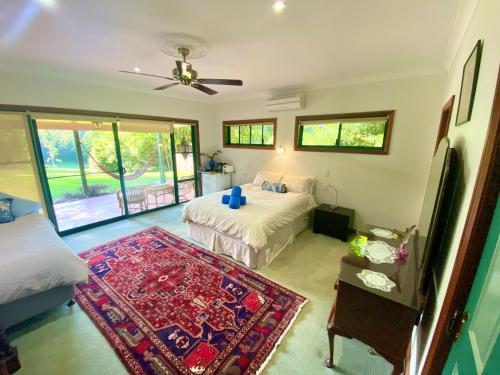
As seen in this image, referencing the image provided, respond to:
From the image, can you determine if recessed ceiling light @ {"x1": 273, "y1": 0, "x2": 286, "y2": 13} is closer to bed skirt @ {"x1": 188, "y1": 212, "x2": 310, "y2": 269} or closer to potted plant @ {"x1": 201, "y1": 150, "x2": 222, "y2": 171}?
bed skirt @ {"x1": 188, "y1": 212, "x2": 310, "y2": 269}

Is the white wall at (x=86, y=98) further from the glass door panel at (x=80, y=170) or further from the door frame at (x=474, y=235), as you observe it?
the door frame at (x=474, y=235)

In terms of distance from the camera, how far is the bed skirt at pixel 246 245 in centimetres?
259

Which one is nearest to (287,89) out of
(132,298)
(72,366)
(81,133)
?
(81,133)

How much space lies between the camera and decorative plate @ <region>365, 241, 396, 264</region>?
58.6 inches

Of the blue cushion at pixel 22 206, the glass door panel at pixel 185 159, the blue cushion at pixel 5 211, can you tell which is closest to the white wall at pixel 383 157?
the glass door panel at pixel 185 159

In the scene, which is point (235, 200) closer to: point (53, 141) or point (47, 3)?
point (47, 3)

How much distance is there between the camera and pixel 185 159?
508cm

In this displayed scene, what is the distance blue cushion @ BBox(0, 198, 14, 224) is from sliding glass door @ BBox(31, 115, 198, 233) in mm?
586

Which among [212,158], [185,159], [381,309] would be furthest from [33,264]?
[212,158]

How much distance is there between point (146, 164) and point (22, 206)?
2039 millimetres

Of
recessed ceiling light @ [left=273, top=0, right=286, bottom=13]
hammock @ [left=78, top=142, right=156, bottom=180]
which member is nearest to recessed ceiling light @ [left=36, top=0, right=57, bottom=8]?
recessed ceiling light @ [left=273, top=0, right=286, bottom=13]

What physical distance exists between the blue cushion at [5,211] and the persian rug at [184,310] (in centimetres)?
89

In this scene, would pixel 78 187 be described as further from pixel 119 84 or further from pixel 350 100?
pixel 350 100

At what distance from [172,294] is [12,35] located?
2.94m
